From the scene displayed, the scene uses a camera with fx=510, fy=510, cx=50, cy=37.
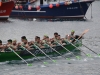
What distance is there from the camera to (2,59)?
38750 mm

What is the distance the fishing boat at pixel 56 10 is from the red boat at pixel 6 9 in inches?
209

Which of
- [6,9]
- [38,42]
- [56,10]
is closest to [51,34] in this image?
[6,9]

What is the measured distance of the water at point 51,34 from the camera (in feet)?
125

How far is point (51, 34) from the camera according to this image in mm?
60844

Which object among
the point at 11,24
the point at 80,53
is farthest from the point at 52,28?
the point at 80,53

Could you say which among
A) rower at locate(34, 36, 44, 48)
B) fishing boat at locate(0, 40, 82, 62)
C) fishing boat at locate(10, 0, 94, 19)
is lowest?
fishing boat at locate(10, 0, 94, 19)

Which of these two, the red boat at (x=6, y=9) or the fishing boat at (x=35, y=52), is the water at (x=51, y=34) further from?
the red boat at (x=6, y=9)

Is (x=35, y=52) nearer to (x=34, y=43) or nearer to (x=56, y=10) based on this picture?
(x=34, y=43)

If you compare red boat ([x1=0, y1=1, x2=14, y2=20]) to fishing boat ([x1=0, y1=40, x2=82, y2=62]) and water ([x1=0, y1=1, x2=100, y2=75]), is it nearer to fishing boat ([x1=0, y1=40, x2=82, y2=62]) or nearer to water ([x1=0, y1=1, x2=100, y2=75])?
water ([x1=0, y1=1, x2=100, y2=75])

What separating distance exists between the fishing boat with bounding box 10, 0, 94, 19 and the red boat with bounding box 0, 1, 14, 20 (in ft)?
17.5

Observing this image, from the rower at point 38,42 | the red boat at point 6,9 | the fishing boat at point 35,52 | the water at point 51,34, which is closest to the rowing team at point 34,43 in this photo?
the rower at point 38,42

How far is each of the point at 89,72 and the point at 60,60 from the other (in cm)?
400

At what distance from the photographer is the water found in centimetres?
3809

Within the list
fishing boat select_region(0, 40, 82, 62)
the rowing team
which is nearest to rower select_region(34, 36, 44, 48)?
the rowing team
